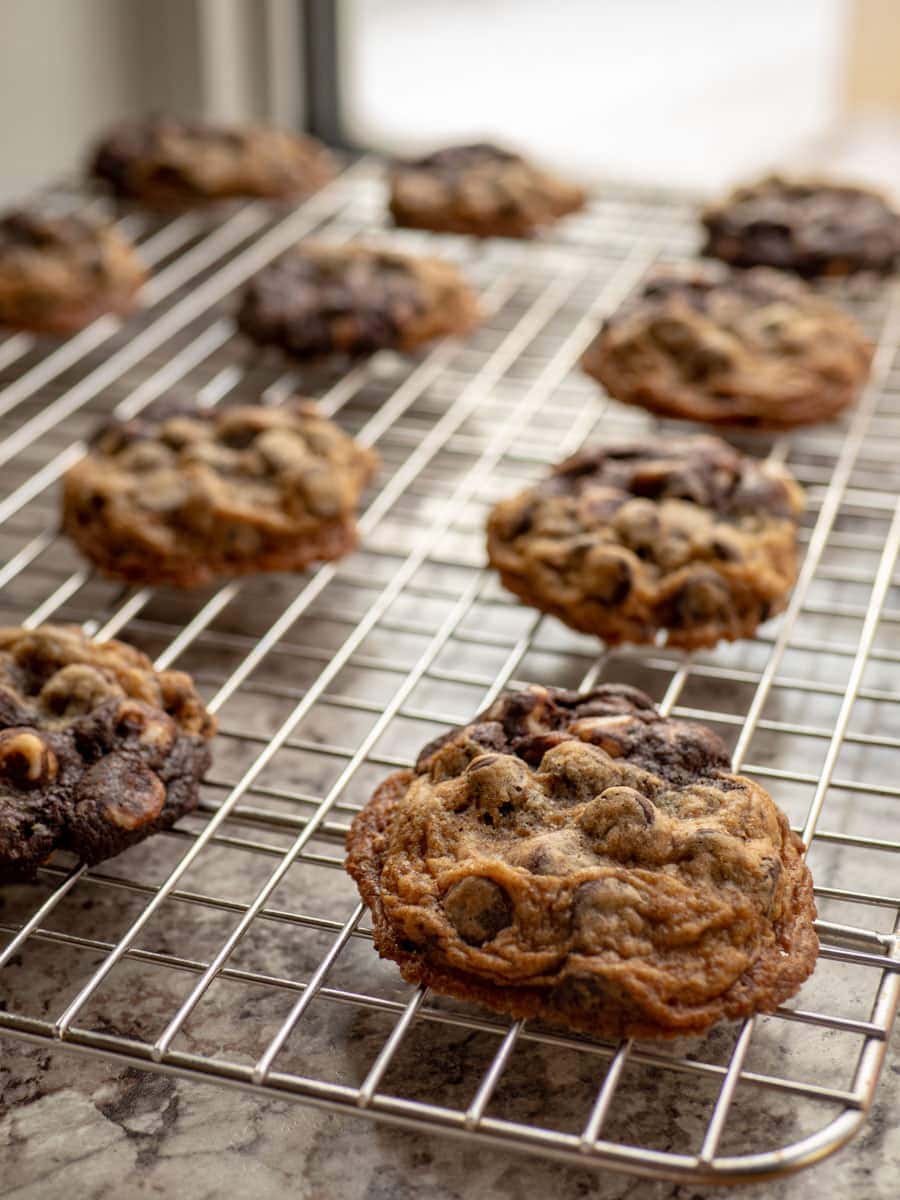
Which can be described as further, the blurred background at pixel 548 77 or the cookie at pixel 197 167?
the blurred background at pixel 548 77

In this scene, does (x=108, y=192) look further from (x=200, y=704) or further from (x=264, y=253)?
(x=200, y=704)

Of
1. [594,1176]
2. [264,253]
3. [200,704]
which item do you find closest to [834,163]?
[264,253]

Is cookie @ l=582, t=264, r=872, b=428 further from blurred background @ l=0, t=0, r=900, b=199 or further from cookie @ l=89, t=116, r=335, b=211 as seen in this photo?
blurred background @ l=0, t=0, r=900, b=199

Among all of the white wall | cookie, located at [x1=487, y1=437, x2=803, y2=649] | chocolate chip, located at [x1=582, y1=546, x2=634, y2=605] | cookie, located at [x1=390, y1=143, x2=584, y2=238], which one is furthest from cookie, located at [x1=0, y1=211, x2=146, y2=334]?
the white wall

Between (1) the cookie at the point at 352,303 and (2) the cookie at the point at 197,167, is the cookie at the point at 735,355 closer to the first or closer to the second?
(1) the cookie at the point at 352,303

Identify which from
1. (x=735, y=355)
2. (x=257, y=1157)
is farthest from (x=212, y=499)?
(x=257, y=1157)

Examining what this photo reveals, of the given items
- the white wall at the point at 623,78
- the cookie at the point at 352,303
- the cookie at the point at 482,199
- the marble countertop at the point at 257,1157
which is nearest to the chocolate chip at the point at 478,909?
the marble countertop at the point at 257,1157

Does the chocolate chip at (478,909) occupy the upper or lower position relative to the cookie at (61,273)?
upper
